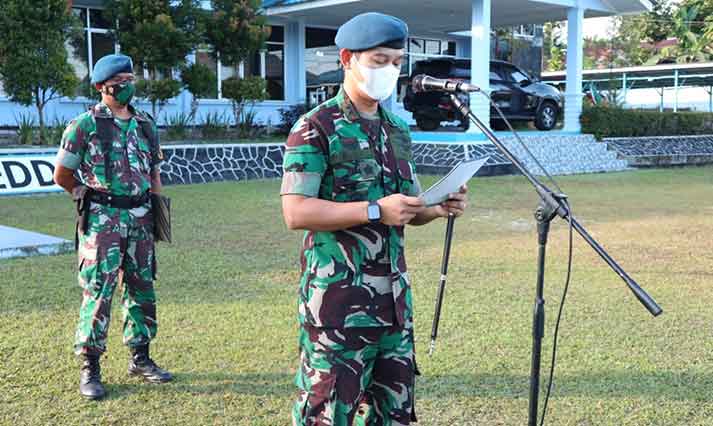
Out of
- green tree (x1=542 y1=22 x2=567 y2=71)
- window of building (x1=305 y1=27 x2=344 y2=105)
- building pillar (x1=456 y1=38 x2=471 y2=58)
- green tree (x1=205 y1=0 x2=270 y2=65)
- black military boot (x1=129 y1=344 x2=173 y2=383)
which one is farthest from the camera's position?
green tree (x1=542 y1=22 x2=567 y2=71)

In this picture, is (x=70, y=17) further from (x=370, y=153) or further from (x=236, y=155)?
(x=370, y=153)

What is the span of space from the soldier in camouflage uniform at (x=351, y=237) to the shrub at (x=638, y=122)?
59.7ft

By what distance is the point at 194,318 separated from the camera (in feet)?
16.9

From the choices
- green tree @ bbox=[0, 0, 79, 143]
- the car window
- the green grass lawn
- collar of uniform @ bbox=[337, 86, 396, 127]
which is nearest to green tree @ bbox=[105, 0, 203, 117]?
green tree @ bbox=[0, 0, 79, 143]

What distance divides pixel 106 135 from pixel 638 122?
19.0 metres

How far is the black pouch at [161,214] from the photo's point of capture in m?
4.09

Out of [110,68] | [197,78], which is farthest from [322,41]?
[110,68]

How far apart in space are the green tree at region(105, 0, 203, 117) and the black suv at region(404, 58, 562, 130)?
5311 mm

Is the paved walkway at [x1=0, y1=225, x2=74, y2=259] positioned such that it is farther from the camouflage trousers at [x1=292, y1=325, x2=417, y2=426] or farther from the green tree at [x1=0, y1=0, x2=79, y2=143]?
the green tree at [x1=0, y1=0, x2=79, y2=143]

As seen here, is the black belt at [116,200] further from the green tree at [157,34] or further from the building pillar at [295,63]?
the building pillar at [295,63]

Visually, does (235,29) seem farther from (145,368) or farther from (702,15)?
(702,15)

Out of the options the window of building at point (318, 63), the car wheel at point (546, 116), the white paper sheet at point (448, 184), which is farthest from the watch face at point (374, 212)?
the window of building at point (318, 63)

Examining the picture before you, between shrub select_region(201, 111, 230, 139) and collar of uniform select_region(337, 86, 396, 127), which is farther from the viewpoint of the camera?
shrub select_region(201, 111, 230, 139)

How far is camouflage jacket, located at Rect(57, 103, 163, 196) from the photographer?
3865mm
